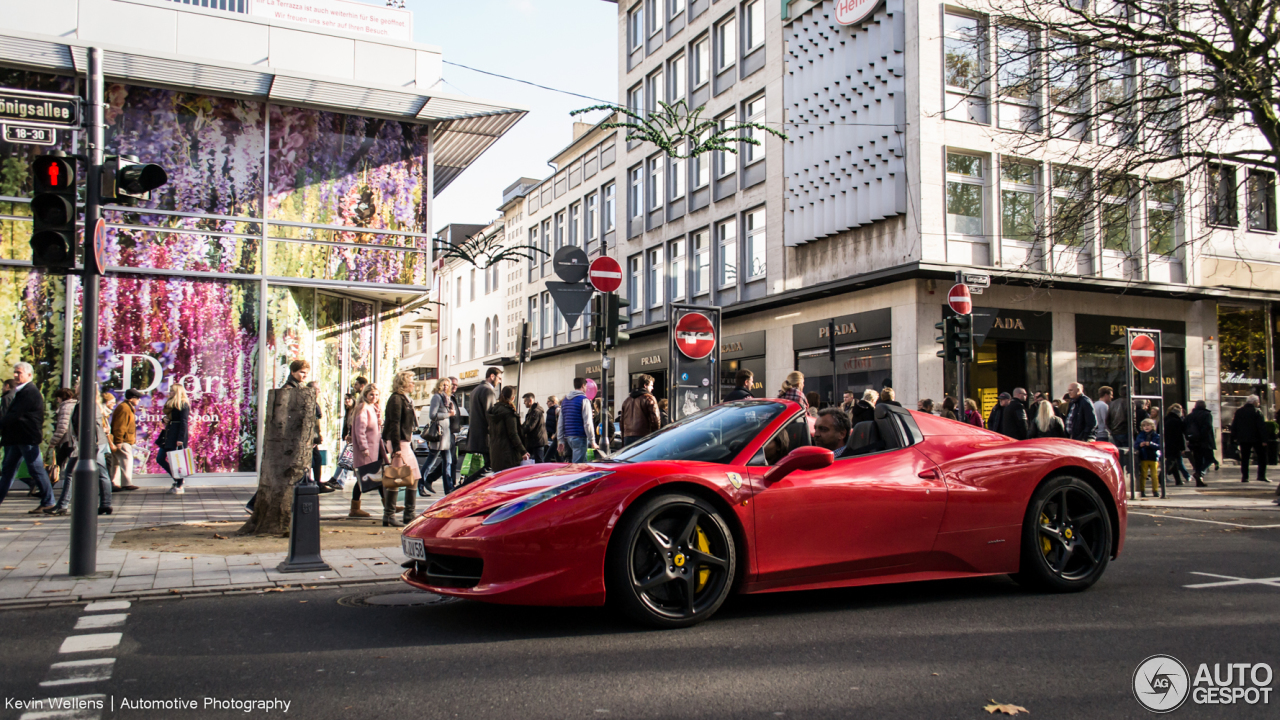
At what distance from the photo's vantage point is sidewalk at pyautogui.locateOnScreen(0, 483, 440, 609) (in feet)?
21.6

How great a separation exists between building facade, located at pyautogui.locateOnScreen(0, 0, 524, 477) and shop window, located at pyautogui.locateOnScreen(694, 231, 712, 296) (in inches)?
634

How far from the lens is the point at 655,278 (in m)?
37.1

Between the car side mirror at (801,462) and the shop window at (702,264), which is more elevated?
the shop window at (702,264)

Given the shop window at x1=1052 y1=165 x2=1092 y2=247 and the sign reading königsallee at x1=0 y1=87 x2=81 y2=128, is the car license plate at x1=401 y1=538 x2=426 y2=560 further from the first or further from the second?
the shop window at x1=1052 y1=165 x2=1092 y2=247

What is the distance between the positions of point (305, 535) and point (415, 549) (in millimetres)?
2568

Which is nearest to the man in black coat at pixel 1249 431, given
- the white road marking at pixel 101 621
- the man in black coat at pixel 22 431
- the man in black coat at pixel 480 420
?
the man in black coat at pixel 480 420

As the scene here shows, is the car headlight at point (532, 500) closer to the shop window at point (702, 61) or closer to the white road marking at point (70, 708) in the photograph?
the white road marking at point (70, 708)

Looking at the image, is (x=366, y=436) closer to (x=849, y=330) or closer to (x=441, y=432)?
(x=441, y=432)

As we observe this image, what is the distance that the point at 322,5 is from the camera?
55.1 feet

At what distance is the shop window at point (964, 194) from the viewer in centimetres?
2298

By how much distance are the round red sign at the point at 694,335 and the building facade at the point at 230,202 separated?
6160 millimetres

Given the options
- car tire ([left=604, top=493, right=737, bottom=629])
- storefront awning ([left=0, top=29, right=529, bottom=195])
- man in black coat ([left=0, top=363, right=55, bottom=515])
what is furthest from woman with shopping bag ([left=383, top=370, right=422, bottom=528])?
storefront awning ([left=0, top=29, right=529, bottom=195])

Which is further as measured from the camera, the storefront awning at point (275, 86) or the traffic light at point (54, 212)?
the storefront awning at point (275, 86)

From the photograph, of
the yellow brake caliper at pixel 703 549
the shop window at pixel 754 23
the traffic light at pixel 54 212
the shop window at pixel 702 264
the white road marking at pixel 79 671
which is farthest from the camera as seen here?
the shop window at pixel 702 264
